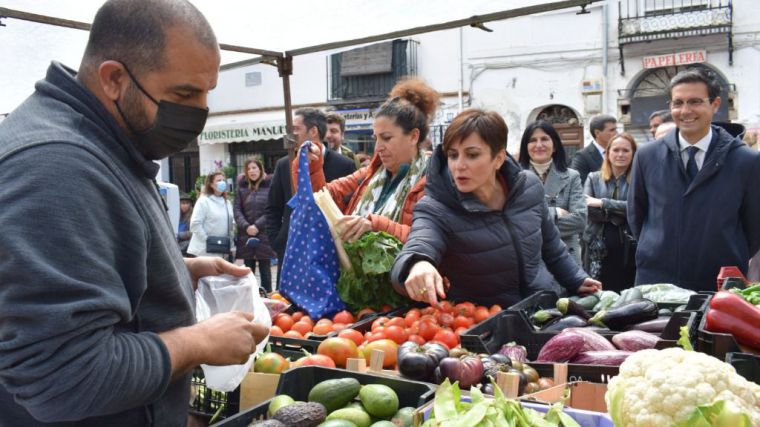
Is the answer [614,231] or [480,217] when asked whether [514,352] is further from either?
[614,231]

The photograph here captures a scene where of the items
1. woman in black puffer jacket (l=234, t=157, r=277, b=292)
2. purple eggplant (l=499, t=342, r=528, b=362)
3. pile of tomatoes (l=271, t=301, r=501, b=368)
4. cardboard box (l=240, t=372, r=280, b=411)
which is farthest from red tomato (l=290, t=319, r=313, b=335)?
woman in black puffer jacket (l=234, t=157, r=277, b=292)

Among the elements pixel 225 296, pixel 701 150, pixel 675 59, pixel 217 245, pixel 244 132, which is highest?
pixel 675 59

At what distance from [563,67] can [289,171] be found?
1284cm

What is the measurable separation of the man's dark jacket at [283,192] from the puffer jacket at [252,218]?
7.74ft

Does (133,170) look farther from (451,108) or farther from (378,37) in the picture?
(451,108)

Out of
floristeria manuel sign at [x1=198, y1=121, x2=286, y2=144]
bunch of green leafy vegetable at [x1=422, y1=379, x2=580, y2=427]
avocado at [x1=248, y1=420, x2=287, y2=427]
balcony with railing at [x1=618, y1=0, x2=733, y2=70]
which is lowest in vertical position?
avocado at [x1=248, y1=420, x2=287, y2=427]

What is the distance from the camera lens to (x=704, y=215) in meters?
3.93

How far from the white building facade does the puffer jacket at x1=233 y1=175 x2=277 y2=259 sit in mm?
7567

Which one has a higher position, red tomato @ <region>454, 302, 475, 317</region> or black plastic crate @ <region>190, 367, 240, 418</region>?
red tomato @ <region>454, 302, 475, 317</region>

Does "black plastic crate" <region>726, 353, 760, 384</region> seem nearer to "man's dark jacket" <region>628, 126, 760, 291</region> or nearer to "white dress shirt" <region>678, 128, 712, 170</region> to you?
"man's dark jacket" <region>628, 126, 760, 291</region>

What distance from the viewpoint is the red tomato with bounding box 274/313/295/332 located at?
3.18 metres

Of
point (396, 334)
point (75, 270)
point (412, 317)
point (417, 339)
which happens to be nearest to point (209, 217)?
point (412, 317)

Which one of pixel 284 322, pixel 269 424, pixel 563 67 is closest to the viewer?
pixel 269 424

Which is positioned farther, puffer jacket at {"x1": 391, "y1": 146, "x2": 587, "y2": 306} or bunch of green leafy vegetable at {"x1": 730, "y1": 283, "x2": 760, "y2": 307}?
puffer jacket at {"x1": 391, "y1": 146, "x2": 587, "y2": 306}
